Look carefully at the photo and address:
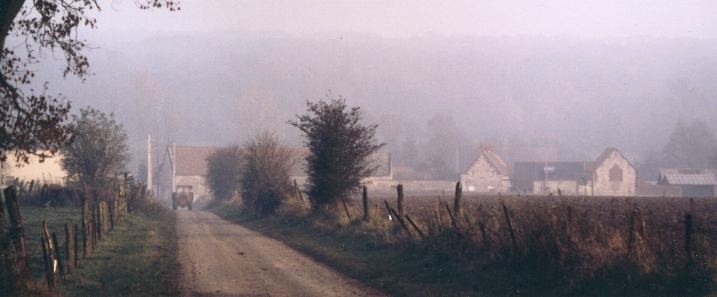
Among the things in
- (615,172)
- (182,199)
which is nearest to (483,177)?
(615,172)

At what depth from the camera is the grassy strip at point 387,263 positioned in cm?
1717

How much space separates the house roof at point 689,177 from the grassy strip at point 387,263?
257 ft

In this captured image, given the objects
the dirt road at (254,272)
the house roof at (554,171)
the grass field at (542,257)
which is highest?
the house roof at (554,171)

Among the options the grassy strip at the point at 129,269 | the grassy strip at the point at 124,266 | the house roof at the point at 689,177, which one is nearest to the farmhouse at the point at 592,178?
the house roof at the point at 689,177

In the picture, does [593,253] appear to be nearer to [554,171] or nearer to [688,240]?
[688,240]

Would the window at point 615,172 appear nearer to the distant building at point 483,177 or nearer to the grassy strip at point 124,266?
the distant building at point 483,177

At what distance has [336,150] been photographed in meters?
36.3

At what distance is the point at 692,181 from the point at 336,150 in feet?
246

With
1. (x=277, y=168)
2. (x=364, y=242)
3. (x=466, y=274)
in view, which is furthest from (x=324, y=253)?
(x=277, y=168)

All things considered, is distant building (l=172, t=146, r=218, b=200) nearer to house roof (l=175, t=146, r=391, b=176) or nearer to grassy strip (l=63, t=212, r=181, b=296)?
house roof (l=175, t=146, r=391, b=176)

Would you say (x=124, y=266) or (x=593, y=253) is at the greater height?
(x=593, y=253)

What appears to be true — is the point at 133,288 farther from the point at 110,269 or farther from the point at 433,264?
the point at 433,264

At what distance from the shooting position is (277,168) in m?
51.1

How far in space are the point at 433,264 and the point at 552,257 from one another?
4.18 m
